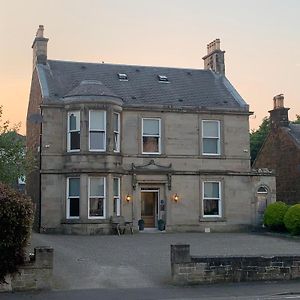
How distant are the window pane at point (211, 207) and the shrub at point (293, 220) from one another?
15.0ft

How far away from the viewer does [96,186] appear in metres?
30.5

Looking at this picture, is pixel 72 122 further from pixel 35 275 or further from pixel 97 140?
pixel 35 275

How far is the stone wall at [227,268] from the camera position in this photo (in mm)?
16781

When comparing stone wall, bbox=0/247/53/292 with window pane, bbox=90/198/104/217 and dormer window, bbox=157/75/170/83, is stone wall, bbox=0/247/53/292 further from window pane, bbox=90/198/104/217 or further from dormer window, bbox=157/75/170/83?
dormer window, bbox=157/75/170/83

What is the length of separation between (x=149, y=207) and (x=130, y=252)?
10794mm

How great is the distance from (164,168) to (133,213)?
3.08m

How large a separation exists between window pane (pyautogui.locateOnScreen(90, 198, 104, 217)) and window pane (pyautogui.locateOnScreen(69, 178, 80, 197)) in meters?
0.95

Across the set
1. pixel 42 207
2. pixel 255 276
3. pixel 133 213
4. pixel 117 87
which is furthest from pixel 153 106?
pixel 255 276

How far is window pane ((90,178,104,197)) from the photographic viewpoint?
3047 centimetres

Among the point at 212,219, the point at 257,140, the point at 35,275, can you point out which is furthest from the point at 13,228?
the point at 257,140

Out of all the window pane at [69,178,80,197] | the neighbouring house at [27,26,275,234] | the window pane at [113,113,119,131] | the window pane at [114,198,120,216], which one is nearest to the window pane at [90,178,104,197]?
the neighbouring house at [27,26,275,234]

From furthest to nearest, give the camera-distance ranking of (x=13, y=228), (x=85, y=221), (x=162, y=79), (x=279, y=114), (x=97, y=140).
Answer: (x=279, y=114) → (x=162, y=79) → (x=97, y=140) → (x=85, y=221) → (x=13, y=228)

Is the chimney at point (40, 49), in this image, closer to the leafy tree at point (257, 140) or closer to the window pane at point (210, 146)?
the window pane at point (210, 146)

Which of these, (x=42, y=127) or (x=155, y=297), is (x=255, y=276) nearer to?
(x=155, y=297)
